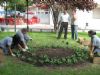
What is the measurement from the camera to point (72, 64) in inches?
491

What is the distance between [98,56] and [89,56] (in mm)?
427

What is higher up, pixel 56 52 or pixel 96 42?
pixel 96 42

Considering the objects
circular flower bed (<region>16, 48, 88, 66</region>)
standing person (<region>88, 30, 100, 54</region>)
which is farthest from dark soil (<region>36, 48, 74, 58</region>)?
standing person (<region>88, 30, 100, 54</region>)

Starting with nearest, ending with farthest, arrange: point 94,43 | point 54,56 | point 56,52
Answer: point 54,56 → point 94,43 → point 56,52

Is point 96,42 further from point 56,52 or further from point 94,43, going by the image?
point 56,52

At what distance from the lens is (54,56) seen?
1333 cm

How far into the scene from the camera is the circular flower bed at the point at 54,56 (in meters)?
12.5

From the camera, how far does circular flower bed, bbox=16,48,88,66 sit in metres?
12.5

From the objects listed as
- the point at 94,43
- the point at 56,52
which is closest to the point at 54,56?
the point at 56,52

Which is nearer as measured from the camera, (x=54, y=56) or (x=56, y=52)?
(x=54, y=56)

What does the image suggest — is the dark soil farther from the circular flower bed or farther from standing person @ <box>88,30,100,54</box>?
standing person @ <box>88,30,100,54</box>

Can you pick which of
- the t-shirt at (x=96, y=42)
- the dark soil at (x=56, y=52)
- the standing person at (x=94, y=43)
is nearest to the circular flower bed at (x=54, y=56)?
the dark soil at (x=56, y=52)

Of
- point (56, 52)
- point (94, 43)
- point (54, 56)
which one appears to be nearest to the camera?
point (54, 56)

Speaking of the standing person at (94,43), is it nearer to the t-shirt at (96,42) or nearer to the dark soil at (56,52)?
the t-shirt at (96,42)
